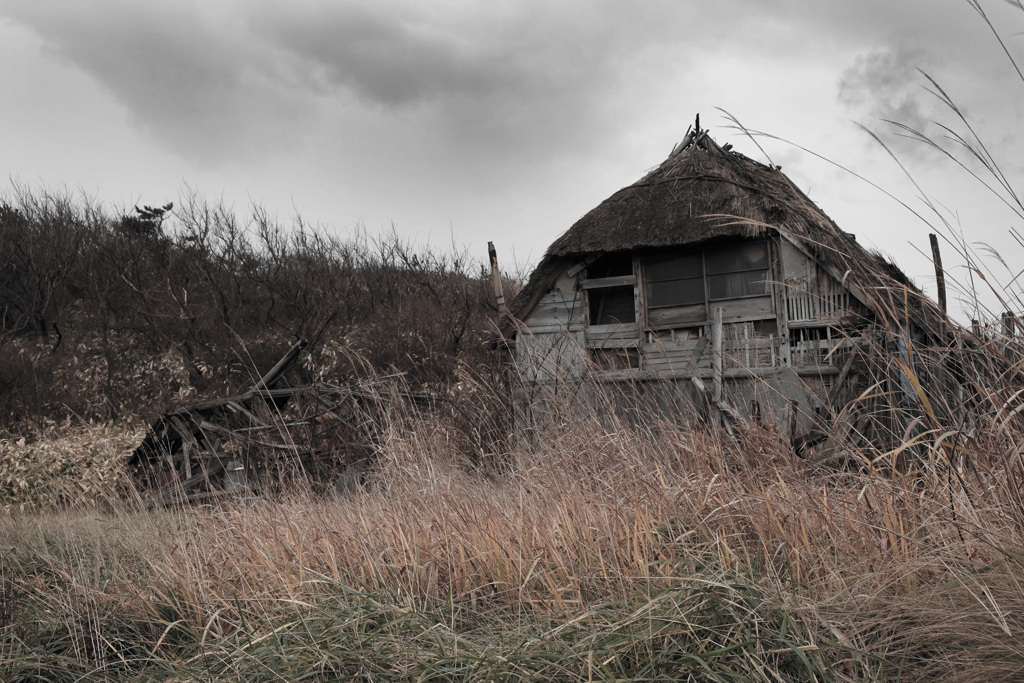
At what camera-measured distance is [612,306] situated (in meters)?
11.5

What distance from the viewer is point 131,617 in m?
3.32

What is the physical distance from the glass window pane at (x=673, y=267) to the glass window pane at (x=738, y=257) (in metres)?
0.20

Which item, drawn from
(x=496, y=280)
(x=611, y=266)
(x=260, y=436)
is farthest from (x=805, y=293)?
(x=260, y=436)

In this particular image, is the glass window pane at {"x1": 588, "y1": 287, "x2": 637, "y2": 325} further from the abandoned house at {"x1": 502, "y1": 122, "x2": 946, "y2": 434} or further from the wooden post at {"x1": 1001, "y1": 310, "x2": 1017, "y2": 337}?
the wooden post at {"x1": 1001, "y1": 310, "x2": 1017, "y2": 337}

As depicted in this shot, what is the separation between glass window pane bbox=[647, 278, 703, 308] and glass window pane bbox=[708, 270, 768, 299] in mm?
176

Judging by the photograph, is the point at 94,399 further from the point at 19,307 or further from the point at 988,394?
the point at 988,394

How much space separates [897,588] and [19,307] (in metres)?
20.5

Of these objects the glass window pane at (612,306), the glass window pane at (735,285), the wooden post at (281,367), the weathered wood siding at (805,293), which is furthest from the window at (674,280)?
the wooden post at (281,367)

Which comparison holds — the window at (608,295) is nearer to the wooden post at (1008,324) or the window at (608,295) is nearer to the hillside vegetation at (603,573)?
the hillside vegetation at (603,573)

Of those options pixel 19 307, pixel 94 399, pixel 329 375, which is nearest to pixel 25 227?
pixel 19 307

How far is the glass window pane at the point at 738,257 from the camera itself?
10188mm

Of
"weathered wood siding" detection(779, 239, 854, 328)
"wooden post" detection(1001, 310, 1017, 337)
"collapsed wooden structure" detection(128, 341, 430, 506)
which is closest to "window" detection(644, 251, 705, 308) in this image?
"weathered wood siding" detection(779, 239, 854, 328)

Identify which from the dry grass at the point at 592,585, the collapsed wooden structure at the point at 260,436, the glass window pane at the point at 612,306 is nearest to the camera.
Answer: the dry grass at the point at 592,585

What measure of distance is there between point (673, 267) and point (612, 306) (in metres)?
1.20
